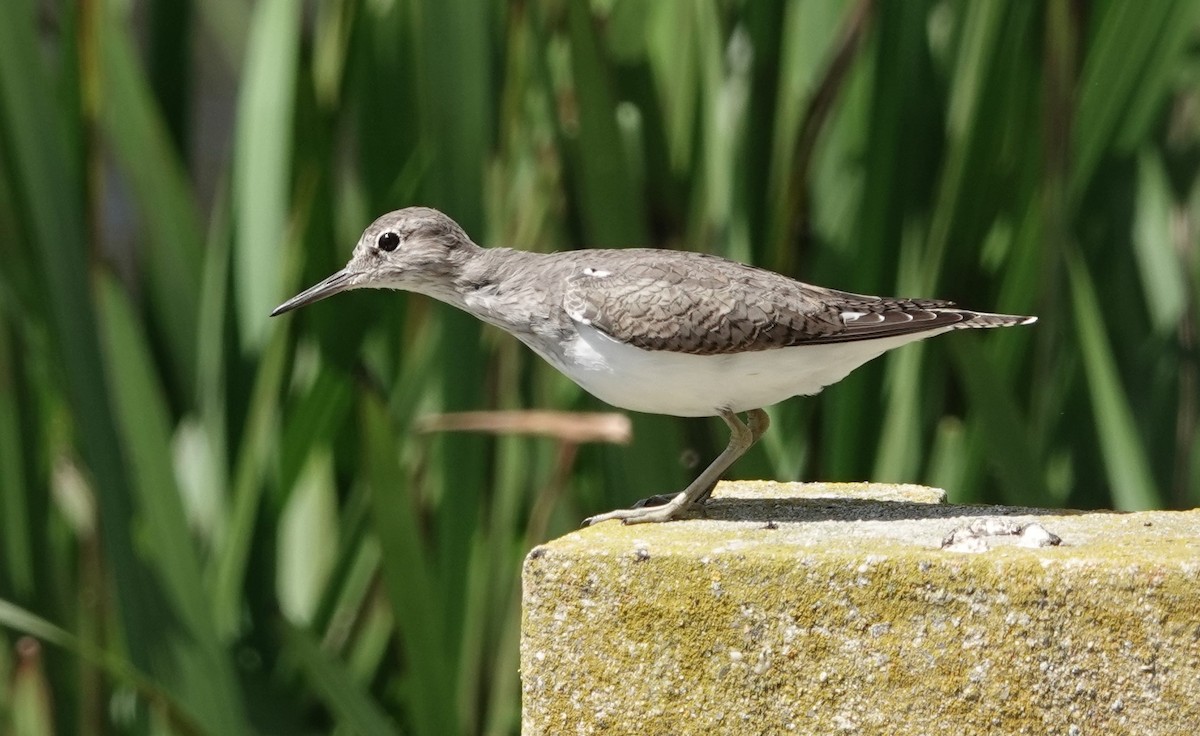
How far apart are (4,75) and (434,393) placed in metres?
1.12

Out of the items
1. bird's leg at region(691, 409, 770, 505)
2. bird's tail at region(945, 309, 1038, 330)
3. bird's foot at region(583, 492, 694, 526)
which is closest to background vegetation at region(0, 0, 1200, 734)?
bird's tail at region(945, 309, 1038, 330)

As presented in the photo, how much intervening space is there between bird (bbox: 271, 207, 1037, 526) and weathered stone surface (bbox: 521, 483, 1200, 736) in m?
0.59

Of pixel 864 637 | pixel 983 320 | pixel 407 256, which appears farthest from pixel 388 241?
pixel 864 637

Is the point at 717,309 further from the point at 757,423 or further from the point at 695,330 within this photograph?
the point at 757,423

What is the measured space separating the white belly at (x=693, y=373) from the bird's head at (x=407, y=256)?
0.37m

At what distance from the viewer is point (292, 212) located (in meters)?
3.11

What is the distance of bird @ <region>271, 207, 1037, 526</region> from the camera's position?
224 centimetres

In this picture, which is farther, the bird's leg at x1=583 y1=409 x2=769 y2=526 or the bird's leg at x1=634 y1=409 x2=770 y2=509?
the bird's leg at x1=634 y1=409 x2=770 y2=509

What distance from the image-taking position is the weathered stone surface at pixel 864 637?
136 cm

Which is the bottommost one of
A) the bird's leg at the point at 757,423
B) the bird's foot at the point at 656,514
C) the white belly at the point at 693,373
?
the bird's foot at the point at 656,514

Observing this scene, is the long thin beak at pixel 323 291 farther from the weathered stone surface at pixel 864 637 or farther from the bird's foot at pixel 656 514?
the weathered stone surface at pixel 864 637

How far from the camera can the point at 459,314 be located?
2.81 metres

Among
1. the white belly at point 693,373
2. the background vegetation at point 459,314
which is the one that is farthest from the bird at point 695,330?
the background vegetation at point 459,314

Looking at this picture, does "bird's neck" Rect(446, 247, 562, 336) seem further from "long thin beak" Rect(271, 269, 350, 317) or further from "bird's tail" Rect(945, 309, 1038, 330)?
"bird's tail" Rect(945, 309, 1038, 330)
